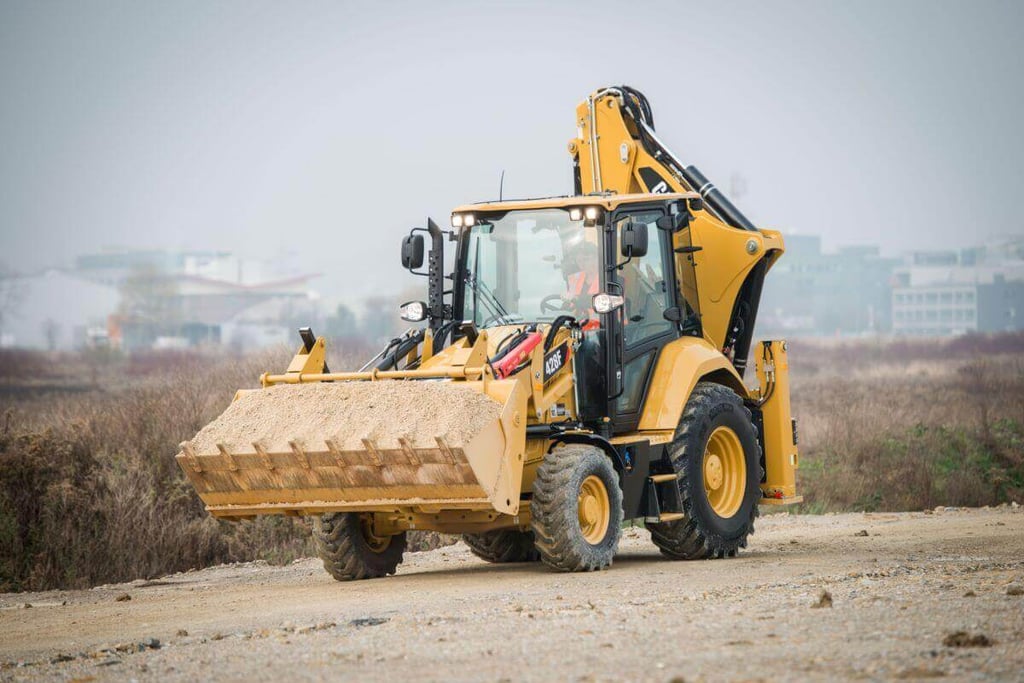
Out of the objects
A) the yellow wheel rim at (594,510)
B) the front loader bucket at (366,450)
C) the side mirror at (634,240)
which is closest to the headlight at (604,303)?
the side mirror at (634,240)

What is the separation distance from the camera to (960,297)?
5192 inches

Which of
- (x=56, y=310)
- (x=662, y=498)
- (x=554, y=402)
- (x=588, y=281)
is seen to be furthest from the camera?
(x=56, y=310)

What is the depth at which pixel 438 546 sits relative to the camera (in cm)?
1856

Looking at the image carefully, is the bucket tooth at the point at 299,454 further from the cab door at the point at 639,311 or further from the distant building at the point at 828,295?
the distant building at the point at 828,295

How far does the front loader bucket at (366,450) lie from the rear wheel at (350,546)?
3.23 feet

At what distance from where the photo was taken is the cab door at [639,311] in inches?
553

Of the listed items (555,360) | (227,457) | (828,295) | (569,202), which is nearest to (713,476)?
(555,360)

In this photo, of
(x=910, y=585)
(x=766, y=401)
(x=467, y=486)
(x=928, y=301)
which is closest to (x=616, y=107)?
(x=766, y=401)

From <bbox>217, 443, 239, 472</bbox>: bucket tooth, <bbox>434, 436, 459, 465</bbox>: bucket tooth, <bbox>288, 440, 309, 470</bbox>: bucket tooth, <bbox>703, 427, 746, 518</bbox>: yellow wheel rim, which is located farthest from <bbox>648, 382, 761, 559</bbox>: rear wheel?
<bbox>217, 443, 239, 472</bbox>: bucket tooth

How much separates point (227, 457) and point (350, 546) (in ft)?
5.71

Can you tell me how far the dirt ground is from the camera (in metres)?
8.12

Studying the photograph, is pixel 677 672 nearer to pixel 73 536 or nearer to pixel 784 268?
pixel 73 536

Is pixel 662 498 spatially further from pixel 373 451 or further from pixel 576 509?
pixel 373 451

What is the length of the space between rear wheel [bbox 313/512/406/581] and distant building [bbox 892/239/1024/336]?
340ft
